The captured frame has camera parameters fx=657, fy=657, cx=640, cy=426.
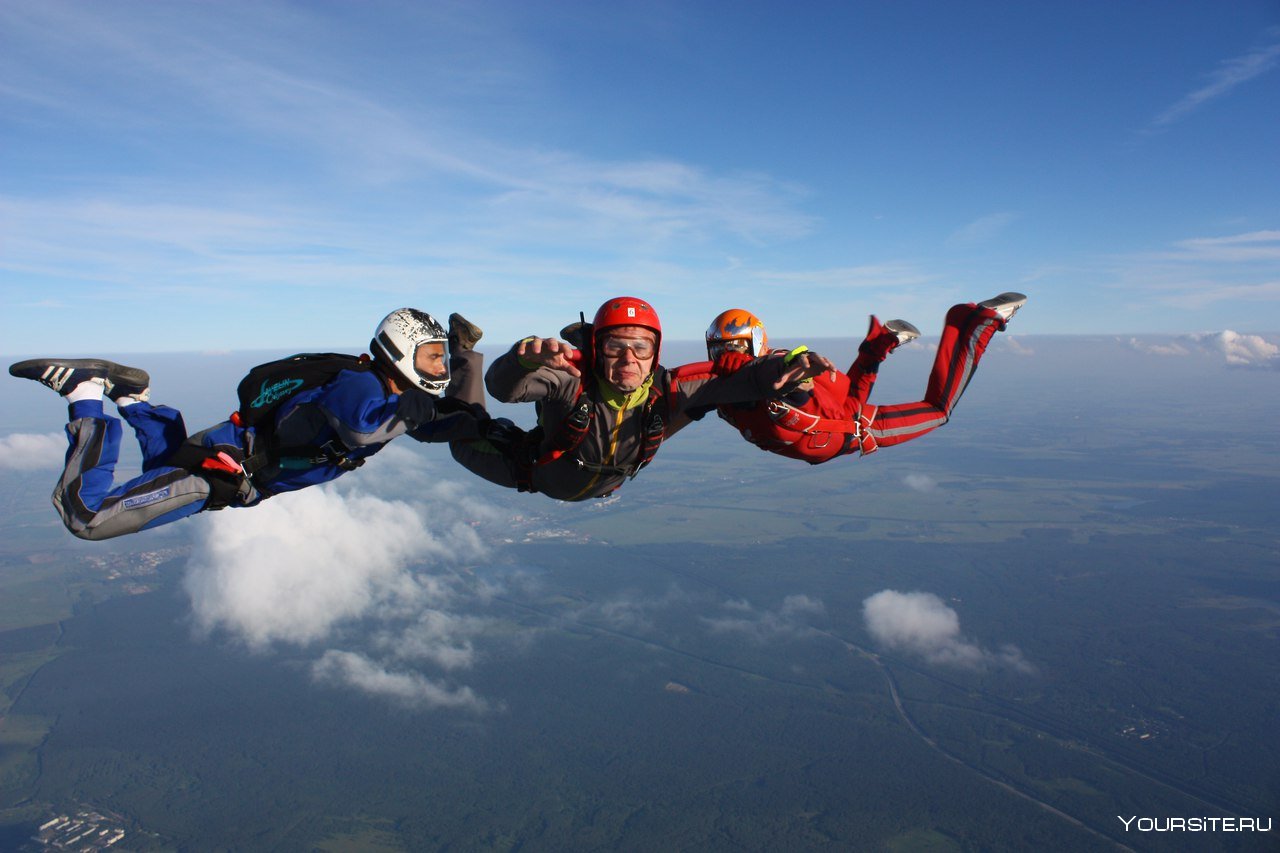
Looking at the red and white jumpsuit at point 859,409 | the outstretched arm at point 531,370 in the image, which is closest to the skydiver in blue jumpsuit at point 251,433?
the outstretched arm at point 531,370

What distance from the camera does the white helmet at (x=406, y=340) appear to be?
4.46 metres

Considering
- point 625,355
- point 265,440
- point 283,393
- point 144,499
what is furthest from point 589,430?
point 144,499

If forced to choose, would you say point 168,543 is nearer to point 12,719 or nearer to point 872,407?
point 12,719

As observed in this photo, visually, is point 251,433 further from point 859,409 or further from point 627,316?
point 859,409

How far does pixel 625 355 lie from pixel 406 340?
1523 mm

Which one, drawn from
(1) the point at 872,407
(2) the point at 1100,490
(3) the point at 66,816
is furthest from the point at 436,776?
(2) the point at 1100,490

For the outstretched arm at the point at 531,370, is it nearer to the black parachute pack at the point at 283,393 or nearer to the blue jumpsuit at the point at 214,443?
the blue jumpsuit at the point at 214,443

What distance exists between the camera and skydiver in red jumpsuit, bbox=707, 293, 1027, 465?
5.17 metres

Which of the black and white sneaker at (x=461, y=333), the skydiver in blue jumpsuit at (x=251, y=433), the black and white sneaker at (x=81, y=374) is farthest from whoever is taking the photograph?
the black and white sneaker at (x=461, y=333)

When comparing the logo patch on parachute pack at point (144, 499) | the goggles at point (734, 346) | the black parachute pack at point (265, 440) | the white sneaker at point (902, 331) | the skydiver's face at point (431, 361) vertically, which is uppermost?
the white sneaker at point (902, 331)

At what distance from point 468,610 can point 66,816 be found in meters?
62.9

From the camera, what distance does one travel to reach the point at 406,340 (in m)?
4.48

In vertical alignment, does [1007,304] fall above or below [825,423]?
above

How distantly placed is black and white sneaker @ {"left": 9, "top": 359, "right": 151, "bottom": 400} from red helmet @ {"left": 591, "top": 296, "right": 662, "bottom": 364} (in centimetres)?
340
